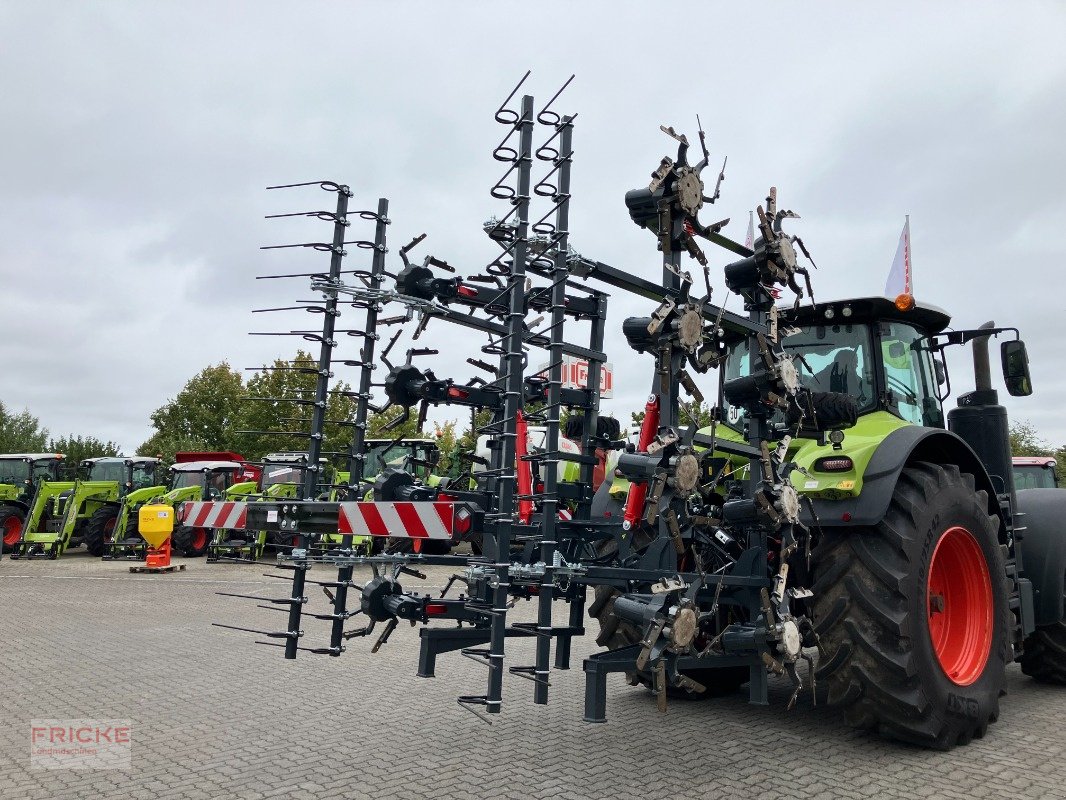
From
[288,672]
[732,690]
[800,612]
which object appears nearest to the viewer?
[800,612]

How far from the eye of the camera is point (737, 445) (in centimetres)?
415

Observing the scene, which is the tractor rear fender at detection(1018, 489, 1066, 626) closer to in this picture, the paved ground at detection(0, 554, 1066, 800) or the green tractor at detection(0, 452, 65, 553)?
the paved ground at detection(0, 554, 1066, 800)

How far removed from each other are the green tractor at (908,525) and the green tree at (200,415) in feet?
104

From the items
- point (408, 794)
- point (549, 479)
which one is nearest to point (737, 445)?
point (549, 479)

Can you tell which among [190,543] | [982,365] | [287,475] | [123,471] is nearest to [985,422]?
[982,365]

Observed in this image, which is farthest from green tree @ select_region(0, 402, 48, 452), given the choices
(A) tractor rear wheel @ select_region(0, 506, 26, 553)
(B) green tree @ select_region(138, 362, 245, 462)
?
Answer: (A) tractor rear wheel @ select_region(0, 506, 26, 553)

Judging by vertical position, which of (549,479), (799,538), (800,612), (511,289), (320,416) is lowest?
(800,612)

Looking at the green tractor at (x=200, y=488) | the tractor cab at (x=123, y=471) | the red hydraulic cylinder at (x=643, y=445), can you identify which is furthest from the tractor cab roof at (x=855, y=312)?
the tractor cab at (x=123, y=471)

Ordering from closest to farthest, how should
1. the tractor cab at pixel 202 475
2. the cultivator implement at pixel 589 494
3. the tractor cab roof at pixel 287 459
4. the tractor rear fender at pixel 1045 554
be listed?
the cultivator implement at pixel 589 494 < the tractor cab roof at pixel 287 459 < the tractor rear fender at pixel 1045 554 < the tractor cab at pixel 202 475

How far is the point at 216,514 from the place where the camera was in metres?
4.97

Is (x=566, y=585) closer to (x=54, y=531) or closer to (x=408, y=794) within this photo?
(x=408, y=794)

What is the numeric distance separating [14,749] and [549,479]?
320 cm

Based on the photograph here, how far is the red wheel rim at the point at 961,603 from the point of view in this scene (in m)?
4.84

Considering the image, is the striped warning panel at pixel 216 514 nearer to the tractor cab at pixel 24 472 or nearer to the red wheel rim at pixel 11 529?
the red wheel rim at pixel 11 529
